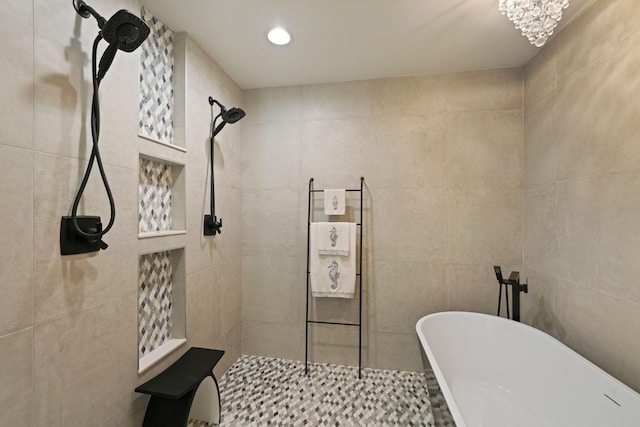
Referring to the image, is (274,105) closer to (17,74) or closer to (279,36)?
(279,36)

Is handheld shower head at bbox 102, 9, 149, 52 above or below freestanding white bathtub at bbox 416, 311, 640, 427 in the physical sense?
above

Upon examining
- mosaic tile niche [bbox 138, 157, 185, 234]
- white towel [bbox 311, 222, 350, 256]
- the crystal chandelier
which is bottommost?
white towel [bbox 311, 222, 350, 256]

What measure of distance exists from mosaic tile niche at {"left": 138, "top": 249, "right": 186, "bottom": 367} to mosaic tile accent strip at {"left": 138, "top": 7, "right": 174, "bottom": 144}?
0.74 m

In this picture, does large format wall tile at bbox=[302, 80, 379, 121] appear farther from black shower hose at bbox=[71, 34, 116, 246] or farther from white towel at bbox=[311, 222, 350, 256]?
black shower hose at bbox=[71, 34, 116, 246]

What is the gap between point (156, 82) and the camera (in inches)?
63.7

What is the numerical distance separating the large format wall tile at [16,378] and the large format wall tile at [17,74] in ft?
2.12

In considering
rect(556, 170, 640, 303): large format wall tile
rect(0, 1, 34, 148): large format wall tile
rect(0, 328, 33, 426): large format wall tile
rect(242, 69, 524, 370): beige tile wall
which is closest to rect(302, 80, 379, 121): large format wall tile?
rect(242, 69, 524, 370): beige tile wall

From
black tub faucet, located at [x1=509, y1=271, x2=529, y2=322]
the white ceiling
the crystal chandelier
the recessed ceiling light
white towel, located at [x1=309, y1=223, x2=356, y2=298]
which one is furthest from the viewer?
white towel, located at [x1=309, y1=223, x2=356, y2=298]

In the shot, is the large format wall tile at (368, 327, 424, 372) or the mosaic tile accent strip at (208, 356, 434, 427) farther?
the large format wall tile at (368, 327, 424, 372)

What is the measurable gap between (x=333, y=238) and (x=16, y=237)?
68.6 inches

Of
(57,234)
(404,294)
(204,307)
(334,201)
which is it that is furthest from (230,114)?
(404,294)

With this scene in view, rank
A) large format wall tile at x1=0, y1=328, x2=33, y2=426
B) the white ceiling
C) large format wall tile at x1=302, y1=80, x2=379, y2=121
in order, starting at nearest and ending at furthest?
large format wall tile at x1=0, y1=328, x2=33, y2=426, the white ceiling, large format wall tile at x1=302, y1=80, x2=379, y2=121

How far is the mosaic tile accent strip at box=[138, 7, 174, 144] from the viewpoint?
153cm

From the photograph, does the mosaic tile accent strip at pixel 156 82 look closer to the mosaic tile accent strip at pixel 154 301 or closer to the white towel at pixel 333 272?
the mosaic tile accent strip at pixel 154 301
